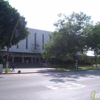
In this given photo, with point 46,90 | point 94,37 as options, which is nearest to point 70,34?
point 94,37

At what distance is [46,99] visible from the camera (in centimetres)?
814

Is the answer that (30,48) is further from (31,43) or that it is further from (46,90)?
(46,90)

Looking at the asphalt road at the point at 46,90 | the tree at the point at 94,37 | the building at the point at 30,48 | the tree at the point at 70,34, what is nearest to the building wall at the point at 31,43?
the building at the point at 30,48

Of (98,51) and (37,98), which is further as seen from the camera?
(98,51)

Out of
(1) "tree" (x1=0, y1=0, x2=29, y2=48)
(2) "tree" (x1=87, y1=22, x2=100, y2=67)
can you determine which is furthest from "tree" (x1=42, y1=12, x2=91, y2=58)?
(1) "tree" (x1=0, y1=0, x2=29, y2=48)

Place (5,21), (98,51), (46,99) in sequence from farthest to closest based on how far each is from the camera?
(98,51), (5,21), (46,99)

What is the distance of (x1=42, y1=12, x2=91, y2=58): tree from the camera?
131ft

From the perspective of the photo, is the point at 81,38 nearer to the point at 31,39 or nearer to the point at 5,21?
the point at 5,21

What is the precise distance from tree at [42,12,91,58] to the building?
21.5 metres

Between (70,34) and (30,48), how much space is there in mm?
25800

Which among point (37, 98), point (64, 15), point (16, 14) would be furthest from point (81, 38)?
point (37, 98)

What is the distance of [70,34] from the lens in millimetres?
40125

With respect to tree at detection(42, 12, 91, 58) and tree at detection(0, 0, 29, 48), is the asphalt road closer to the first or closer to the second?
tree at detection(0, 0, 29, 48)

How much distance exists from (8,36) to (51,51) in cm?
1099
